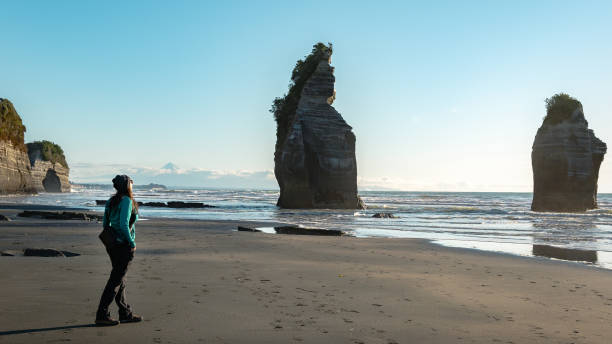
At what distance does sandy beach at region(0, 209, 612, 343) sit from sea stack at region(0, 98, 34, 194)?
197 feet

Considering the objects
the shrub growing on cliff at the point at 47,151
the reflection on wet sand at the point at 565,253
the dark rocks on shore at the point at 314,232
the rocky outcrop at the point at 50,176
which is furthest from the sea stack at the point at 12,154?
the reflection on wet sand at the point at 565,253

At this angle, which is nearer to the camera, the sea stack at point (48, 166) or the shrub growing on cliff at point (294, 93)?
the shrub growing on cliff at point (294, 93)

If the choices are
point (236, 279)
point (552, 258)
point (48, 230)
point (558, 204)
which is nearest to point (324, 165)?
point (558, 204)

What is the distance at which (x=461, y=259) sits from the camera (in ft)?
47.3

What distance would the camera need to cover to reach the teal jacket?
6688 mm

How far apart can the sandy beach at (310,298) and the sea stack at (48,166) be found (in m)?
104

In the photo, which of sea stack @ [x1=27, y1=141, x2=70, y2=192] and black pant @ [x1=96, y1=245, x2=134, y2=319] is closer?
black pant @ [x1=96, y1=245, x2=134, y2=319]

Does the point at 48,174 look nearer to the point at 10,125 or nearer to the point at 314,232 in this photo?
the point at 10,125

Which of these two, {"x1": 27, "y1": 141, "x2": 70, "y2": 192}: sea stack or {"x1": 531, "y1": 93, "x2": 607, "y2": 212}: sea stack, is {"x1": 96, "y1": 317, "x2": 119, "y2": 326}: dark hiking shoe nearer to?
{"x1": 531, "y1": 93, "x2": 607, "y2": 212}: sea stack

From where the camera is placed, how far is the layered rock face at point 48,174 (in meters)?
105

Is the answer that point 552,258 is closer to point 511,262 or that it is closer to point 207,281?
point 511,262

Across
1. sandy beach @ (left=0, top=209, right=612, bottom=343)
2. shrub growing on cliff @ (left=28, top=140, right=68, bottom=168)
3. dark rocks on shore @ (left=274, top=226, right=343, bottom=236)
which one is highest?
shrub growing on cliff @ (left=28, top=140, right=68, bottom=168)

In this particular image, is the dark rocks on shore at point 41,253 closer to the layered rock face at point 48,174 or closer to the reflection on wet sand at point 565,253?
the reflection on wet sand at point 565,253

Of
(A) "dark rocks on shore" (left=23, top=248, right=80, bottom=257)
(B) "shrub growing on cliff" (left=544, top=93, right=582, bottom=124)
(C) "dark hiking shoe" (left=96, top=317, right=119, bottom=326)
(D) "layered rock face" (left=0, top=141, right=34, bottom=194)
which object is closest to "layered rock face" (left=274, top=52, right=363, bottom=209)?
(B) "shrub growing on cliff" (left=544, top=93, right=582, bottom=124)
